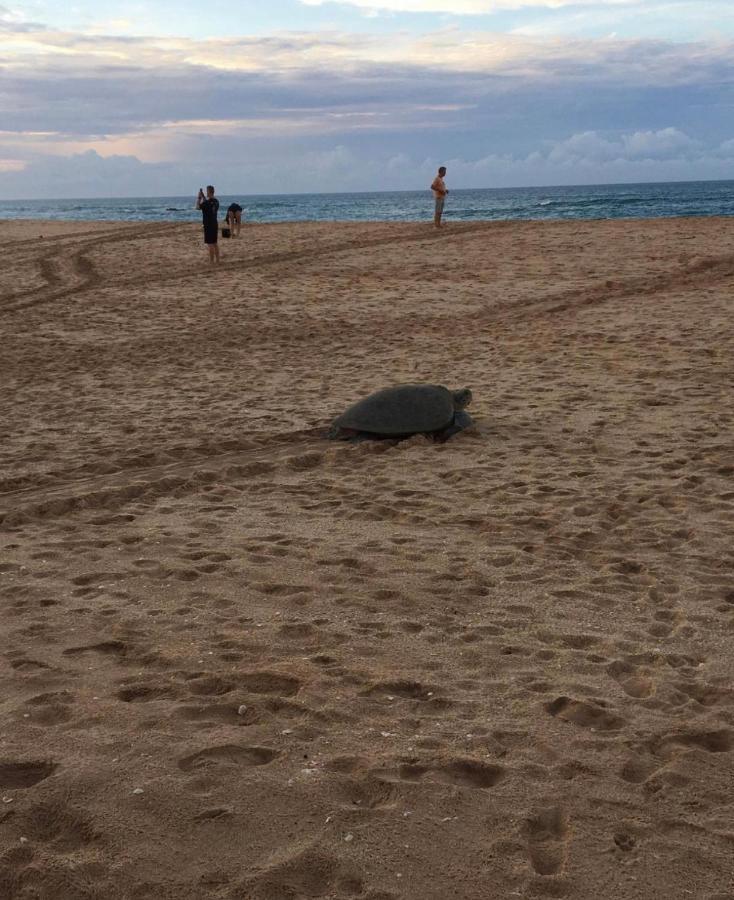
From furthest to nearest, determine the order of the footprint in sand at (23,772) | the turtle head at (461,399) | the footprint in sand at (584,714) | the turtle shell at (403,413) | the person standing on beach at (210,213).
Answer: the person standing on beach at (210,213) → the turtle head at (461,399) → the turtle shell at (403,413) → the footprint in sand at (584,714) → the footprint in sand at (23,772)

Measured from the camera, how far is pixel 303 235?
79.4 feet

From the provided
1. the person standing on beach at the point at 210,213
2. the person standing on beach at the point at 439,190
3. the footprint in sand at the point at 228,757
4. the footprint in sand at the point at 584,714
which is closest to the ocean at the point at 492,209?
the person standing on beach at the point at 439,190

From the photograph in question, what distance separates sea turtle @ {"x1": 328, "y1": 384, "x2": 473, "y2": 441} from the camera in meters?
6.79

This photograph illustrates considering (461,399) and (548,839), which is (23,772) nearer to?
(548,839)

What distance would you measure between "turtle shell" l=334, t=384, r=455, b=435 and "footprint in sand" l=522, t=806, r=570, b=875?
4.29 metres

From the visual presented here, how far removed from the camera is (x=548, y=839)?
2572mm

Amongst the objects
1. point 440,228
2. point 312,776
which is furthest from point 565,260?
point 312,776

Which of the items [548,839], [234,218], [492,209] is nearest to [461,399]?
[548,839]

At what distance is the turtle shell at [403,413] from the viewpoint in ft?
22.2

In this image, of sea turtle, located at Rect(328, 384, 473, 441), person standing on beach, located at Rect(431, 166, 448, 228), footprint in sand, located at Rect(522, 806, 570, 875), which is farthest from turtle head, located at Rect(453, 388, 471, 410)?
person standing on beach, located at Rect(431, 166, 448, 228)

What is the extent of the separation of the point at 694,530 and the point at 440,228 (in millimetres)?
19541

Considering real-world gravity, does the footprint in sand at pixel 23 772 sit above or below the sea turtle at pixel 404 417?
below

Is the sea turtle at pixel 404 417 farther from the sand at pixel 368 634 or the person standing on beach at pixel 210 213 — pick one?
the person standing on beach at pixel 210 213

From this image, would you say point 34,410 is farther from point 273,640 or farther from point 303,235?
point 303,235
